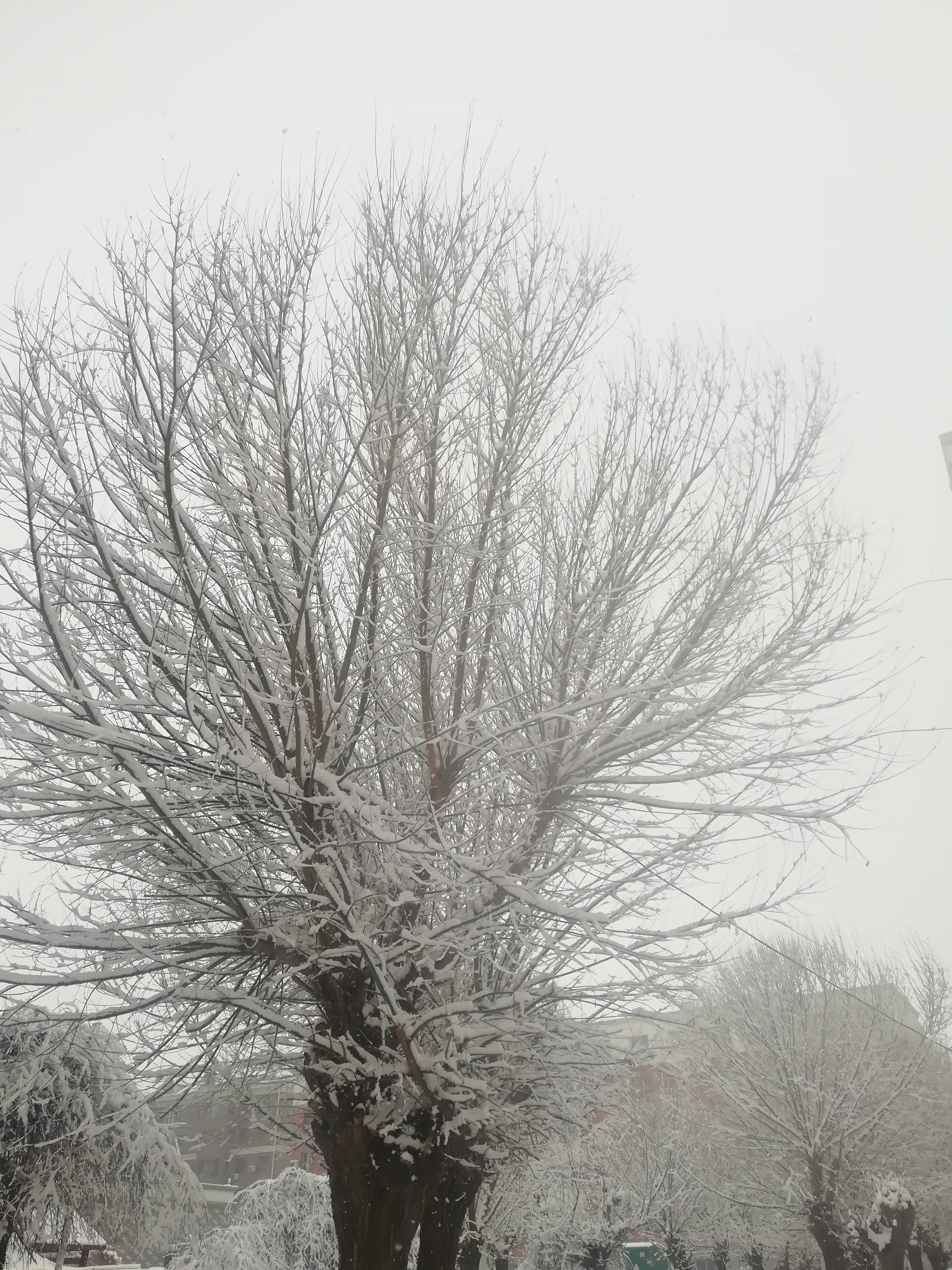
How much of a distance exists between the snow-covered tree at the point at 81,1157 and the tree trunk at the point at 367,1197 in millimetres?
4972

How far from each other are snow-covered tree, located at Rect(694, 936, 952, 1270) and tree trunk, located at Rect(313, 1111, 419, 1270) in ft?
31.5

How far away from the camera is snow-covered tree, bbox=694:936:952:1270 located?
49.7 ft

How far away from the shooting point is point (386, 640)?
4449mm

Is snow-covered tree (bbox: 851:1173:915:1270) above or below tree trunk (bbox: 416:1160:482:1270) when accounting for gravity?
below

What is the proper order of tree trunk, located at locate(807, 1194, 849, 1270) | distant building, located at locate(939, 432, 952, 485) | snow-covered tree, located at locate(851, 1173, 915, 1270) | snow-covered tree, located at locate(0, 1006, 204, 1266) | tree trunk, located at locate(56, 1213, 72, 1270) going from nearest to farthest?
snow-covered tree, located at locate(0, 1006, 204, 1266)
tree trunk, located at locate(56, 1213, 72, 1270)
snow-covered tree, located at locate(851, 1173, 915, 1270)
tree trunk, located at locate(807, 1194, 849, 1270)
distant building, located at locate(939, 432, 952, 485)

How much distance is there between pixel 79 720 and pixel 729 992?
19168 mm

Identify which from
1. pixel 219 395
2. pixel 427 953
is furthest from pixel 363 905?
pixel 219 395

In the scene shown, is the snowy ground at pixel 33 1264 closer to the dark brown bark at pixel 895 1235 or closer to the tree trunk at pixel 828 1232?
the tree trunk at pixel 828 1232

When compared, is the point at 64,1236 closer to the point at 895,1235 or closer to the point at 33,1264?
the point at 33,1264

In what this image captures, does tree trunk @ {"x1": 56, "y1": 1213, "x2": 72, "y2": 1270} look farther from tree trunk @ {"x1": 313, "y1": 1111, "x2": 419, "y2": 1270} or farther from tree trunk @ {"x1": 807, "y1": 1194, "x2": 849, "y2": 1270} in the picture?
tree trunk @ {"x1": 807, "y1": 1194, "x2": 849, "y2": 1270}

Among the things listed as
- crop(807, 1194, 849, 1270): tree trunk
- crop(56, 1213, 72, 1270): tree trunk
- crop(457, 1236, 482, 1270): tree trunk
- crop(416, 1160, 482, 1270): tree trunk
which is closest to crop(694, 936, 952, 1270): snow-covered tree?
crop(807, 1194, 849, 1270): tree trunk

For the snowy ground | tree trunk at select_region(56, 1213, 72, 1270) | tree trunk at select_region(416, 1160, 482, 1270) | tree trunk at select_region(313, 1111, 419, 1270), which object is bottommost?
the snowy ground

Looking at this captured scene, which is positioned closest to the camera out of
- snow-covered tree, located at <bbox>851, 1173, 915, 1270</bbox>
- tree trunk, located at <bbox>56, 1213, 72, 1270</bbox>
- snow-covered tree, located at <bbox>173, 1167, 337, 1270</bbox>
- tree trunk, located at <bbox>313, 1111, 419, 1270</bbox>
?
tree trunk, located at <bbox>313, 1111, 419, 1270</bbox>

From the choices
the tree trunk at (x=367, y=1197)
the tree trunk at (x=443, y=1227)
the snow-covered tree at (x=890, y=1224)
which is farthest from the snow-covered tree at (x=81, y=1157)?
the snow-covered tree at (x=890, y=1224)
